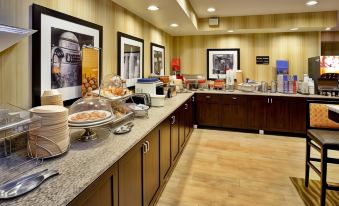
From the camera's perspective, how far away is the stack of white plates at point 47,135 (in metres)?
1.22

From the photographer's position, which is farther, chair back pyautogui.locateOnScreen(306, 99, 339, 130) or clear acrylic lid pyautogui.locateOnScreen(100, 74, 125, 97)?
chair back pyautogui.locateOnScreen(306, 99, 339, 130)

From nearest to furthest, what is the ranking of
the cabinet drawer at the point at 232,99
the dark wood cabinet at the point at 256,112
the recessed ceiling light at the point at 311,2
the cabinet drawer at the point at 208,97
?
the recessed ceiling light at the point at 311,2 → the dark wood cabinet at the point at 256,112 → the cabinet drawer at the point at 232,99 → the cabinet drawer at the point at 208,97

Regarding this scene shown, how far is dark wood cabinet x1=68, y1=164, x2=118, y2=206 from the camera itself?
1028mm

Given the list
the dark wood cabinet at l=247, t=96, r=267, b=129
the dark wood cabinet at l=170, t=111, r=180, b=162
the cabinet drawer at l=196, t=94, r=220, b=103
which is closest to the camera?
the dark wood cabinet at l=170, t=111, r=180, b=162

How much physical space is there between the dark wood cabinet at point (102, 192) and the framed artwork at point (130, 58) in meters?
1.82

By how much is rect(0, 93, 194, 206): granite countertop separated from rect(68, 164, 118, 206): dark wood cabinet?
41 millimetres

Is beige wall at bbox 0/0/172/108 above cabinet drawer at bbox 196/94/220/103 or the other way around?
above

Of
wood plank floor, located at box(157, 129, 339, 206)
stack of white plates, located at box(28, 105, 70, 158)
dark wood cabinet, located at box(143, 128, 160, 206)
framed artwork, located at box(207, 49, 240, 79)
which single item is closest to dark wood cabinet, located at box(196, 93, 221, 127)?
wood plank floor, located at box(157, 129, 339, 206)

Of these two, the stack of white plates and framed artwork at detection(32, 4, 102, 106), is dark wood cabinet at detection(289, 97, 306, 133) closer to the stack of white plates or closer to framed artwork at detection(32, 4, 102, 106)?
framed artwork at detection(32, 4, 102, 106)

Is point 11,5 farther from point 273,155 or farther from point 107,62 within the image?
point 273,155

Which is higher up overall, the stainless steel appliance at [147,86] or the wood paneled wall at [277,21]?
the wood paneled wall at [277,21]

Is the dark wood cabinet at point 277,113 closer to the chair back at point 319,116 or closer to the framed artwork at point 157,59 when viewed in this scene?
the framed artwork at point 157,59

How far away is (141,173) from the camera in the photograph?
183 centimetres

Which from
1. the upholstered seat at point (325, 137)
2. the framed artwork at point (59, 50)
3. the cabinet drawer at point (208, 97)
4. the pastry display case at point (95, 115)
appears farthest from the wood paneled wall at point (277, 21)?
the pastry display case at point (95, 115)
